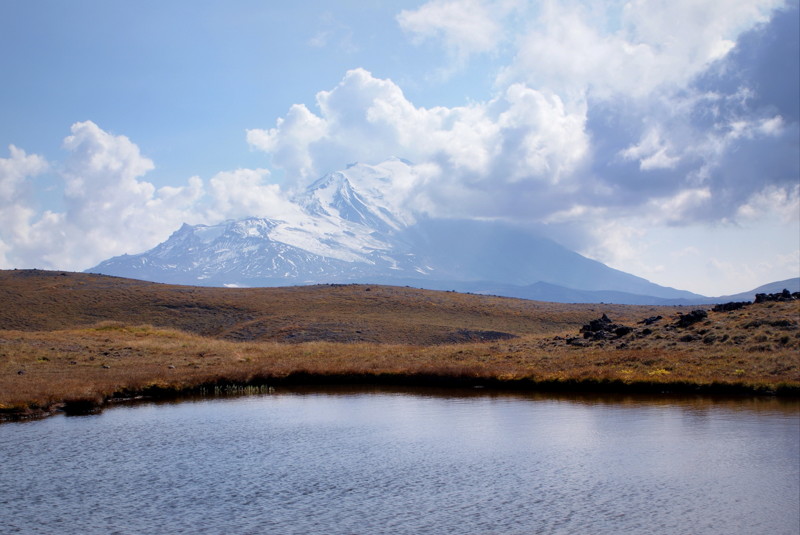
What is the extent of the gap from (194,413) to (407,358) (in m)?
26.0

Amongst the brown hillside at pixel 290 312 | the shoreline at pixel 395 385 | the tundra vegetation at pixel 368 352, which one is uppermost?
the brown hillside at pixel 290 312

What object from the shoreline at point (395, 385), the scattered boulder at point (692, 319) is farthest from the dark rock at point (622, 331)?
the shoreline at point (395, 385)

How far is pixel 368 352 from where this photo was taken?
2746 inches

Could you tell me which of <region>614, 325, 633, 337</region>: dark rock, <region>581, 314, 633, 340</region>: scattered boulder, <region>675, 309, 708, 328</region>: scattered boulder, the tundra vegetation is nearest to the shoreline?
the tundra vegetation

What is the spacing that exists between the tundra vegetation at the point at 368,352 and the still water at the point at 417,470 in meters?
5.93

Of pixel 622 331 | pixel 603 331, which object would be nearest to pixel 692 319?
pixel 622 331

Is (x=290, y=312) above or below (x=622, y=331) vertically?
above

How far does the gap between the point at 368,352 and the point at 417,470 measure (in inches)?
1669

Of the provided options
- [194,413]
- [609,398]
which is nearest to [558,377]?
[609,398]

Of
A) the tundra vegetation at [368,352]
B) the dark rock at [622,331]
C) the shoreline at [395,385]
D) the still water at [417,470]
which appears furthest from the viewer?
the dark rock at [622,331]

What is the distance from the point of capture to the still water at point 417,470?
2147 centimetres

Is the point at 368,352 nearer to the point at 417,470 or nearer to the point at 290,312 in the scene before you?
the point at 417,470

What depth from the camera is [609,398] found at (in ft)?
143

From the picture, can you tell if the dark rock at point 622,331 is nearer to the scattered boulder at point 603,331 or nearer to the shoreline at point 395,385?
the scattered boulder at point 603,331
